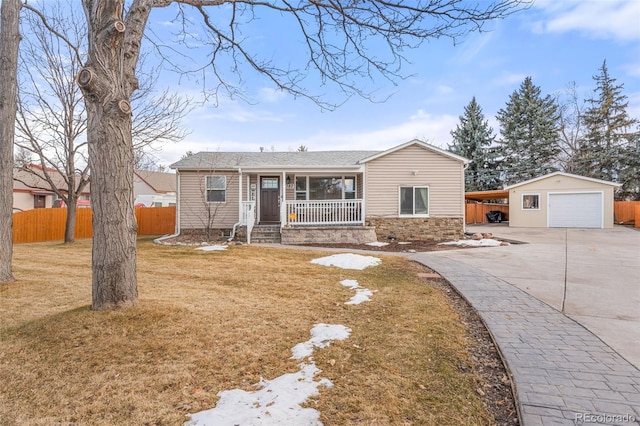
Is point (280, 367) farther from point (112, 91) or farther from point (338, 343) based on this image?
point (112, 91)

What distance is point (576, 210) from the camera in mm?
18484

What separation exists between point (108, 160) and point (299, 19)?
3.63 m

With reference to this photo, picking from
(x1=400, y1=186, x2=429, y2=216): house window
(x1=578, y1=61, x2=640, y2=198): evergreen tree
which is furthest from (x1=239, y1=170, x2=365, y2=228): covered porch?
(x1=578, y1=61, x2=640, y2=198): evergreen tree

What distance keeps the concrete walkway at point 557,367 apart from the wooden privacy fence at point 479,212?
Answer: 22.8m

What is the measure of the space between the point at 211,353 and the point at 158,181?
31777 mm

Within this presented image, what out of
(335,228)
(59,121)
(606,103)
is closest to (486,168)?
(606,103)

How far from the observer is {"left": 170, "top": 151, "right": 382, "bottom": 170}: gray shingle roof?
13.3 m

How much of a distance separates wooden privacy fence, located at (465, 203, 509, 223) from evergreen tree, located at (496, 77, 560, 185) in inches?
185

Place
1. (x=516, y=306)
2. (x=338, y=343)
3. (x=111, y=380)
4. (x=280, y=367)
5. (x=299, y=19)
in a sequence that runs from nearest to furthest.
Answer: (x=111, y=380) < (x=280, y=367) < (x=338, y=343) < (x=516, y=306) < (x=299, y=19)

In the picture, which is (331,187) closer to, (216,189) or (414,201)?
(414,201)

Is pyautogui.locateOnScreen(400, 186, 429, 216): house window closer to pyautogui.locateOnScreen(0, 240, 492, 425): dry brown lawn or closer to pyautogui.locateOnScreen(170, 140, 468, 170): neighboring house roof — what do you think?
pyautogui.locateOnScreen(170, 140, 468, 170): neighboring house roof

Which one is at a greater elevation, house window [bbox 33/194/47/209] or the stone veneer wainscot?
house window [bbox 33/194/47/209]

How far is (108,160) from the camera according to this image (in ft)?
10.6

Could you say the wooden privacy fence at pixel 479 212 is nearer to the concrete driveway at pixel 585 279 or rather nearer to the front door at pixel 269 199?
the concrete driveway at pixel 585 279
